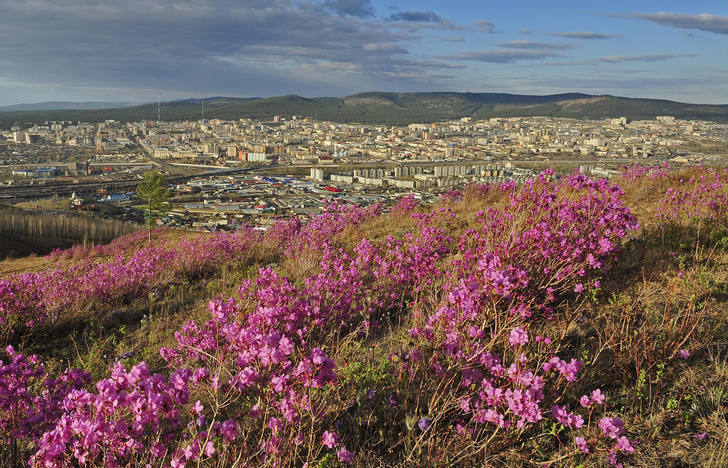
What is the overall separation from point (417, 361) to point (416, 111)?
173 m

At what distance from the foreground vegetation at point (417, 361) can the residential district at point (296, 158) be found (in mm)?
5782

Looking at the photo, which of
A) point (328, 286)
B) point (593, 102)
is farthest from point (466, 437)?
point (593, 102)

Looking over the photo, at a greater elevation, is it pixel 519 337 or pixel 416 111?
pixel 416 111

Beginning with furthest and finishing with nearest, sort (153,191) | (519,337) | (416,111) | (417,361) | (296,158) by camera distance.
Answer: (416,111) < (296,158) < (153,191) < (417,361) < (519,337)

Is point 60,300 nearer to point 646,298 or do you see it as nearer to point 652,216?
point 646,298

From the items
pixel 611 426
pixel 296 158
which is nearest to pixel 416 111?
pixel 296 158

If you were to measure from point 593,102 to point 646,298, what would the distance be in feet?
544

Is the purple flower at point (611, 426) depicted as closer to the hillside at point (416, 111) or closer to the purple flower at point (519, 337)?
Result: the purple flower at point (519, 337)

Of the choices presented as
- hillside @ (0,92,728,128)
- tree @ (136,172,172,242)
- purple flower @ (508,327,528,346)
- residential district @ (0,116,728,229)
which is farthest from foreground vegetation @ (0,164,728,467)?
hillside @ (0,92,728,128)

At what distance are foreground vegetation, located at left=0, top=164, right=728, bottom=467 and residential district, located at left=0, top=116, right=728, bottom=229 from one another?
5.78 metres

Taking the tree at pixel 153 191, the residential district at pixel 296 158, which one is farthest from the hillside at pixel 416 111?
the tree at pixel 153 191

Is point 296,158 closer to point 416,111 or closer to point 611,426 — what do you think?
point 611,426

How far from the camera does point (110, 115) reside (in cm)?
14688

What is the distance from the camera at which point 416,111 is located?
16762 centimetres
